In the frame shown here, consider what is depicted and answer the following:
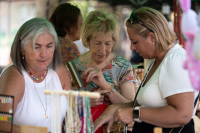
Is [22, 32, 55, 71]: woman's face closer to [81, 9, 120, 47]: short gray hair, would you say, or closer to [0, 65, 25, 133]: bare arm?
[0, 65, 25, 133]: bare arm

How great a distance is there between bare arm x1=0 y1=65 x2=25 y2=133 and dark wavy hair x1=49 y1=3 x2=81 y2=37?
115 cm

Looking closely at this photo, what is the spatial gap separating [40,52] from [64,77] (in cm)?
39

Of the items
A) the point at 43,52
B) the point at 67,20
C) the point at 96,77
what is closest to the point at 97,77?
the point at 96,77

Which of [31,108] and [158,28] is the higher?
[158,28]

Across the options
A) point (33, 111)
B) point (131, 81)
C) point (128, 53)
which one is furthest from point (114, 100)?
point (128, 53)

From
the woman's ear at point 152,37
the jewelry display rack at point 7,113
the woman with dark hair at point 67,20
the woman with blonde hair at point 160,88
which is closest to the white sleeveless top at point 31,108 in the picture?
the jewelry display rack at point 7,113

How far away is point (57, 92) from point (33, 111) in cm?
54

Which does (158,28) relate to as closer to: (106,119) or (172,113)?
(172,113)

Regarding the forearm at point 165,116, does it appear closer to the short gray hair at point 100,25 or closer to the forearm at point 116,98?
the forearm at point 116,98

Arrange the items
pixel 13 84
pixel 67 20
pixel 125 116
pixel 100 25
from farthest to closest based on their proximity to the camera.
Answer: pixel 67 20 → pixel 100 25 → pixel 13 84 → pixel 125 116

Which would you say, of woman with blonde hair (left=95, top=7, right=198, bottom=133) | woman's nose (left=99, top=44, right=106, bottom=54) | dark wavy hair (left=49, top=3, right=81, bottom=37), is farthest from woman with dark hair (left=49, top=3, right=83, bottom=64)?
woman with blonde hair (left=95, top=7, right=198, bottom=133)

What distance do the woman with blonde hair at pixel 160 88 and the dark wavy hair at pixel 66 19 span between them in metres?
1.19

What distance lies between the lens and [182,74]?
1332 millimetres

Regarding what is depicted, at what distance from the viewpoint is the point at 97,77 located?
6.33 feet
